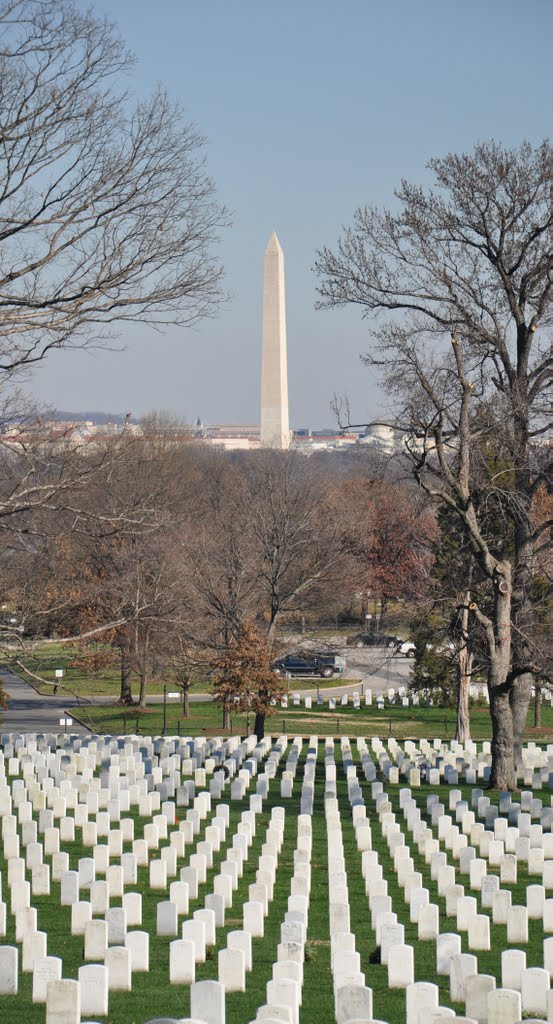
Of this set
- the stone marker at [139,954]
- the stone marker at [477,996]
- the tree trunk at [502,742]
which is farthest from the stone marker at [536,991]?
the tree trunk at [502,742]

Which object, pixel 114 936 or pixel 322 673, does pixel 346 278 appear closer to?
pixel 114 936

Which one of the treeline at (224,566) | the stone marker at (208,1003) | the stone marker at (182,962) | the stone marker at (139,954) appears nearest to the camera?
the stone marker at (208,1003)

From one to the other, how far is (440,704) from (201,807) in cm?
1567

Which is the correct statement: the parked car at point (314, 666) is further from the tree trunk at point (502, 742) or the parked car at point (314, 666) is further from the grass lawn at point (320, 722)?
the tree trunk at point (502, 742)

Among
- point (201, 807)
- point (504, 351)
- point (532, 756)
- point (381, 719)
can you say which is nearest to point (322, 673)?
point (381, 719)

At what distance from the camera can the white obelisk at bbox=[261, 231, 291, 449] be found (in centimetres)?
6969

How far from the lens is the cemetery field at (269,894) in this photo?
28.0ft

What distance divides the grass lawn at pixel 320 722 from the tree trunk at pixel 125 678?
2.62ft

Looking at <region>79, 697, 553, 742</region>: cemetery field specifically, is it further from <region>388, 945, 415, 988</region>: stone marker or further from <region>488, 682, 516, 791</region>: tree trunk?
<region>388, 945, 415, 988</region>: stone marker

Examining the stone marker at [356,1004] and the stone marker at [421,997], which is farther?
the stone marker at [421,997]

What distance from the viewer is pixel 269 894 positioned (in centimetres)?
1197

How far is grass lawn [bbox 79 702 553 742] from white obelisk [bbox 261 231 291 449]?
117 feet

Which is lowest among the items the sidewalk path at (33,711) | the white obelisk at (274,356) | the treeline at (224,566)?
the sidewalk path at (33,711)

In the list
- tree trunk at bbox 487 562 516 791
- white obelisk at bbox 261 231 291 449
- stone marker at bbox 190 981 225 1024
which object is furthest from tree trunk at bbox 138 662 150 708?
white obelisk at bbox 261 231 291 449
